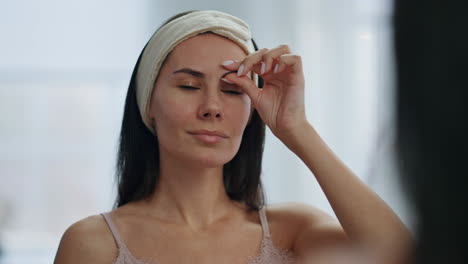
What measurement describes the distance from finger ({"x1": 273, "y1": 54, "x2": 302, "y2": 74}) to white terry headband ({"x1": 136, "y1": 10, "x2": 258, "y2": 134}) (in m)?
0.15

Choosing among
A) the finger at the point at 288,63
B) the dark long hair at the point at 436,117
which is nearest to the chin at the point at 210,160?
the finger at the point at 288,63

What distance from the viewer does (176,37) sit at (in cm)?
147

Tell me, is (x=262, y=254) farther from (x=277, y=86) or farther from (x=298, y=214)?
(x=277, y=86)

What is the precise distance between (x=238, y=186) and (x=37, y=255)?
2.32 metres

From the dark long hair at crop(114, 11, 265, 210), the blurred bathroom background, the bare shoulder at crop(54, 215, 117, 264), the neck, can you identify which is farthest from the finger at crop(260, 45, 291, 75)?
the blurred bathroom background

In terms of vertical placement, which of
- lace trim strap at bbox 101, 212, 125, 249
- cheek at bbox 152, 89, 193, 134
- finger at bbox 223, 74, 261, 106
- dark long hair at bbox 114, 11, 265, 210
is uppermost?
finger at bbox 223, 74, 261, 106

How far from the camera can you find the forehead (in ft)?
Answer: 4.74

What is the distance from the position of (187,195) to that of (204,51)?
373 millimetres

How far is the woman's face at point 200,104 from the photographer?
1.42 meters

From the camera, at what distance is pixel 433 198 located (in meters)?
0.41

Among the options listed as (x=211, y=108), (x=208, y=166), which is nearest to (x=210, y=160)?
(x=208, y=166)

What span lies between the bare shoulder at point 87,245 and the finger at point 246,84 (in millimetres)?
485

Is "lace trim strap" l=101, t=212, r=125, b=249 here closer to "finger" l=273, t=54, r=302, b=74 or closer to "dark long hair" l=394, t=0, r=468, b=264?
"finger" l=273, t=54, r=302, b=74

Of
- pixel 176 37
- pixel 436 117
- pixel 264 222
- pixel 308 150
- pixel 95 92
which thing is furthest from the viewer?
pixel 95 92
